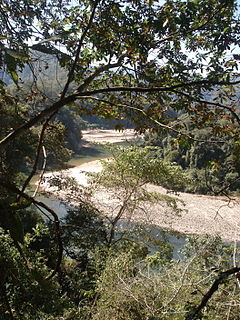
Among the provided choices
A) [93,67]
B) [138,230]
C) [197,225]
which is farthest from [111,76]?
[197,225]

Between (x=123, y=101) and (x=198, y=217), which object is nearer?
(x=123, y=101)

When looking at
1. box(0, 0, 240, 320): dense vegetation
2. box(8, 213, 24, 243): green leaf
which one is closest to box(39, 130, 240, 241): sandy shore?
box(0, 0, 240, 320): dense vegetation

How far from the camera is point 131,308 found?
3387mm

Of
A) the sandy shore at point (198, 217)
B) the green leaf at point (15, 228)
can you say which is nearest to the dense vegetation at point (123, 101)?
the green leaf at point (15, 228)

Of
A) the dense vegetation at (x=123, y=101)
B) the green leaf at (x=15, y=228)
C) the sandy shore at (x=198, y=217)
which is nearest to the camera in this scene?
the green leaf at (x=15, y=228)

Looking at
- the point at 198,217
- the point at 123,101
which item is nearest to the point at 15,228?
the point at 123,101

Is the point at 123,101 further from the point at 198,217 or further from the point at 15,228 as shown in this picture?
the point at 198,217

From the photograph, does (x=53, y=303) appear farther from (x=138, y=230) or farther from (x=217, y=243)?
(x=138, y=230)

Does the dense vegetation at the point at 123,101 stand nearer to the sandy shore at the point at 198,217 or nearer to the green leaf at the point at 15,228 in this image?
the green leaf at the point at 15,228

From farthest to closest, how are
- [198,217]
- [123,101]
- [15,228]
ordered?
[198,217] < [123,101] < [15,228]

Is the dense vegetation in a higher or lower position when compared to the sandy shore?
higher

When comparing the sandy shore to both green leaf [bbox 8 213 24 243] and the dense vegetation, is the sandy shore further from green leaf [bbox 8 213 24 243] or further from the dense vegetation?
green leaf [bbox 8 213 24 243]

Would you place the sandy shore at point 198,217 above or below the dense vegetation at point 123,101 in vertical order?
below

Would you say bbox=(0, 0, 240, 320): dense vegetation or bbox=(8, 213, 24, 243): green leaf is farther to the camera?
bbox=(0, 0, 240, 320): dense vegetation
